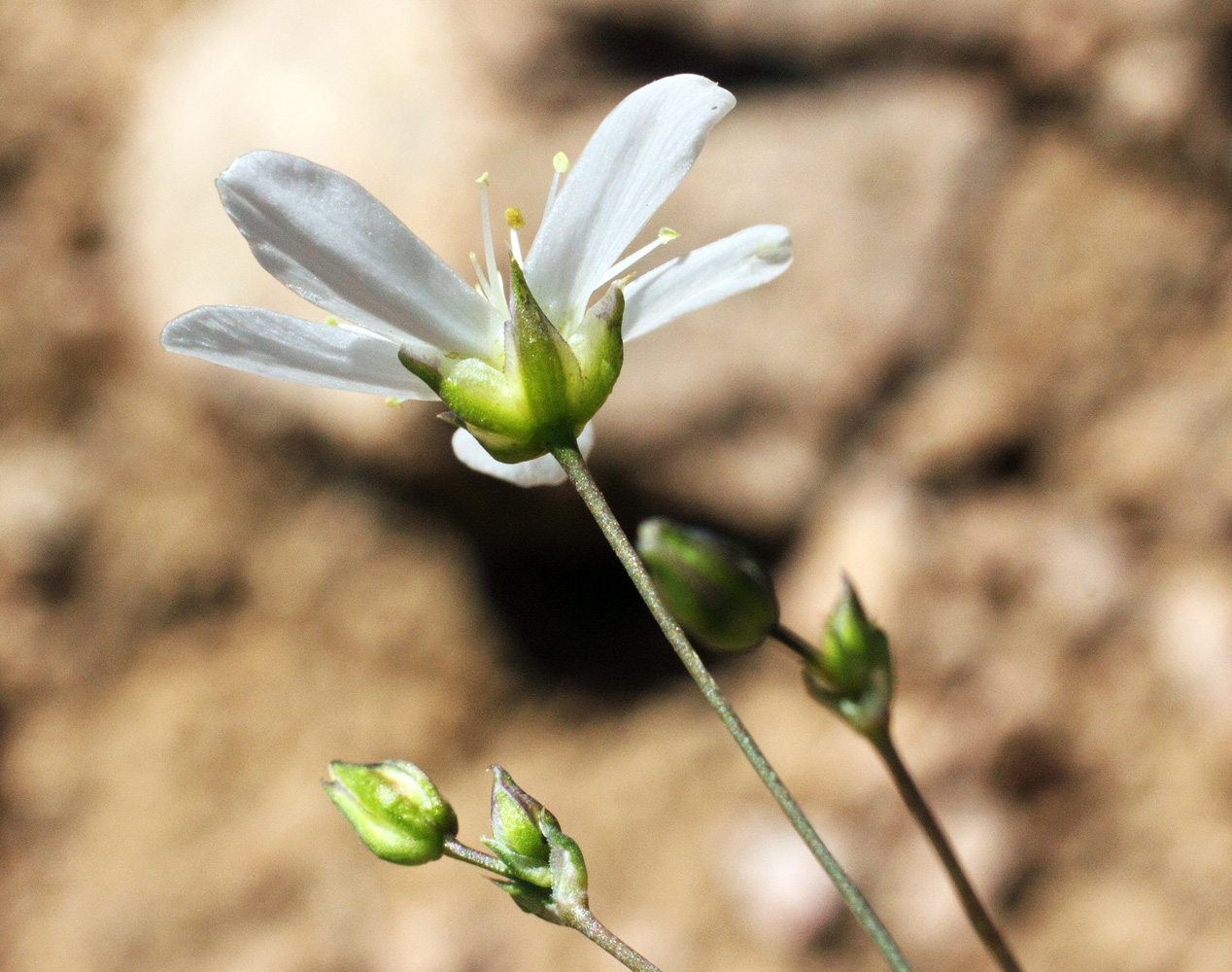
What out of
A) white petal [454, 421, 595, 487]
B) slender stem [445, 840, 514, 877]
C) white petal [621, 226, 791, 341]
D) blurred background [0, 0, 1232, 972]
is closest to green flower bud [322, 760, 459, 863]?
slender stem [445, 840, 514, 877]

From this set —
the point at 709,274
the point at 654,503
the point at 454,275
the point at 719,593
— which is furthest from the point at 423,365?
the point at 654,503

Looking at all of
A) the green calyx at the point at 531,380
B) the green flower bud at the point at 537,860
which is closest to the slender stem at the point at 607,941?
the green flower bud at the point at 537,860

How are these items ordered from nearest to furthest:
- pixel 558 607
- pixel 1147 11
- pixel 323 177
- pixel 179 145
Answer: pixel 323 177 → pixel 1147 11 → pixel 179 145 → pixel 558 607

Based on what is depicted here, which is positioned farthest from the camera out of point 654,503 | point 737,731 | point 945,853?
point 654,503

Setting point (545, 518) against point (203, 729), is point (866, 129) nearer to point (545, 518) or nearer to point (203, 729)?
point (545, 518)

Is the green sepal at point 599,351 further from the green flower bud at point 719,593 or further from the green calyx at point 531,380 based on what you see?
the green flower bud at point 719,593

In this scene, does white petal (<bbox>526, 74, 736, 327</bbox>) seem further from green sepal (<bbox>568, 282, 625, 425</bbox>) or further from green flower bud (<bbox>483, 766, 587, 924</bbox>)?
green flower bud (<bbox>483, 766, 587, 924</bbox>)

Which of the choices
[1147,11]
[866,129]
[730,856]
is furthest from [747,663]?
[1147,11]

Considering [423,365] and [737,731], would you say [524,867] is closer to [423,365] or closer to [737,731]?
[737,731]
